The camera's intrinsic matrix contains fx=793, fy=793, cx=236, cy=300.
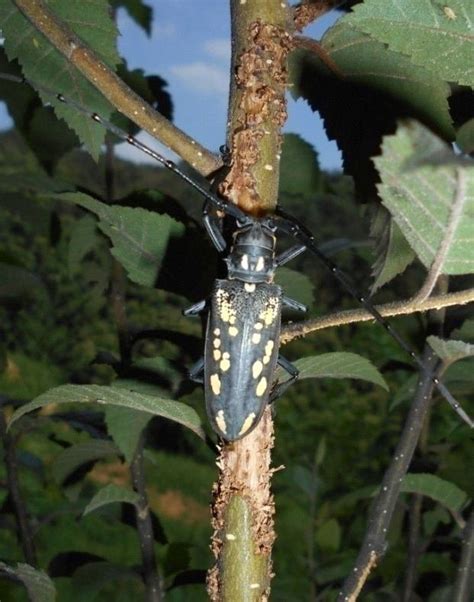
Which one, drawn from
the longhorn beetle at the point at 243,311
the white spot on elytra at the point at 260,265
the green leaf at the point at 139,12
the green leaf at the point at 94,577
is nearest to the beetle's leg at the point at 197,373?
the longhorn beetle at the point at 243,311

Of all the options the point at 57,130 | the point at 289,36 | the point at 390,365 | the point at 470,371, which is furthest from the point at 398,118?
the point at 390,365

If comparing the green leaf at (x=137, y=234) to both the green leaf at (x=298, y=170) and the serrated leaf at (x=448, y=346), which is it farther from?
the green leaf at (x=298, y=170)

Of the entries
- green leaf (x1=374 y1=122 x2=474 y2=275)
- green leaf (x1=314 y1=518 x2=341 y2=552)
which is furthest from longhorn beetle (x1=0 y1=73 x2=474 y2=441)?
green leaf (x1=314 y1=518 x2=341 y2=552)

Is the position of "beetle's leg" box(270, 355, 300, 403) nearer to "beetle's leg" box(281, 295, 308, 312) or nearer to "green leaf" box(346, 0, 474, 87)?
"beetle's leg" box(281, 295, 308, 312)

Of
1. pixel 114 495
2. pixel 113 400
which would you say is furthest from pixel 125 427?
pixel 113 400

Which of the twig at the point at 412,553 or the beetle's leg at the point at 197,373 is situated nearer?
the beetle's leg at the point at 197,373

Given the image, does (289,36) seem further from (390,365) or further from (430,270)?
(390,365)

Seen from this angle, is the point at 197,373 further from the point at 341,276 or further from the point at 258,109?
the point at 258,109
